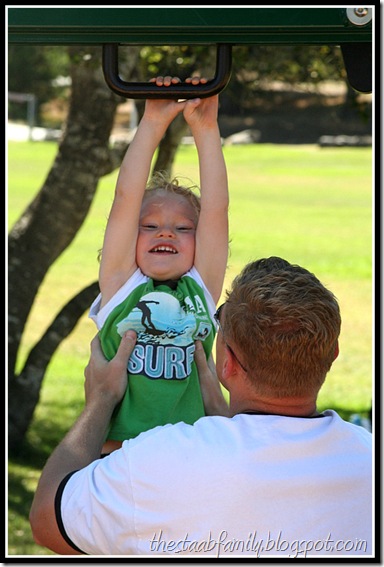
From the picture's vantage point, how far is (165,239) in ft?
8.10

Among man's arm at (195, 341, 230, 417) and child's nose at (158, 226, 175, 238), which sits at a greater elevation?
child's nose at (158, 226, 175, 238)

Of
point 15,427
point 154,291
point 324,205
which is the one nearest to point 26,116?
point 324,205

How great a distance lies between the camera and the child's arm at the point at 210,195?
2291 millimetres

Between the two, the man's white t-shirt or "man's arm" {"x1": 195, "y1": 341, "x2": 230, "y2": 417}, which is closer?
the man's white t-shirt

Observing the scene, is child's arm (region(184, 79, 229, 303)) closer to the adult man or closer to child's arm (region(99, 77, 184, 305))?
child's arm (region(99, 77, 184, 305))

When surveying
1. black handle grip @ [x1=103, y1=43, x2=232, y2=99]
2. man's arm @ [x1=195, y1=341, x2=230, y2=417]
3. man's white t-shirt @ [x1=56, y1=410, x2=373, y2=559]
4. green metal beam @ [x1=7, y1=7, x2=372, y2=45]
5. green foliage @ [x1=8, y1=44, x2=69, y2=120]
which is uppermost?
green foliage @ [x1=8, y1=44, x2=69, y2=120]

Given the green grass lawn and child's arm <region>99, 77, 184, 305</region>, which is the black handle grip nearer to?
child's arm <region>99, 77, 184, 305</region>

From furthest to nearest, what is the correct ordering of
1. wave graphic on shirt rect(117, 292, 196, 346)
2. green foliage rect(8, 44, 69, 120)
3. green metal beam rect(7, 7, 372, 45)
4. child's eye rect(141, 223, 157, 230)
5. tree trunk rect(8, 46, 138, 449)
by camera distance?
green foliage rect(8, 44, 69, 120) → tree trunk rect(8, 46, 138, 449) → child's eye rect(141, 223, 157, 230) → wave graphic on shirt rect(117, 292, 196, 346) → green metal beam rect(7, 7, 372, 45)

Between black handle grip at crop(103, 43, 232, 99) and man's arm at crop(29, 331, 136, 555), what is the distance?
0.58 metres

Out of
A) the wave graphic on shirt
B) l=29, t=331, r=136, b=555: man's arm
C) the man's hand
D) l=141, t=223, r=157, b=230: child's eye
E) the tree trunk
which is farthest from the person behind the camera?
the tree trunk

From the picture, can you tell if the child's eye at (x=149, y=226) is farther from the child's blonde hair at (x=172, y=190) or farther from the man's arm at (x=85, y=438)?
the man's arm at (x=85, y=438)

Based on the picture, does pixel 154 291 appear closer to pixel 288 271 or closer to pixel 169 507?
pixel 288 271

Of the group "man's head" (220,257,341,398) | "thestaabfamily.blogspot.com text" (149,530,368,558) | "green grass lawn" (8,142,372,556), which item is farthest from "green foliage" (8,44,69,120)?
"thestaabfamily.blogspot.com text" (149,530,368,558)

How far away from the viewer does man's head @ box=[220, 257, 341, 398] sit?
5.96 feet
